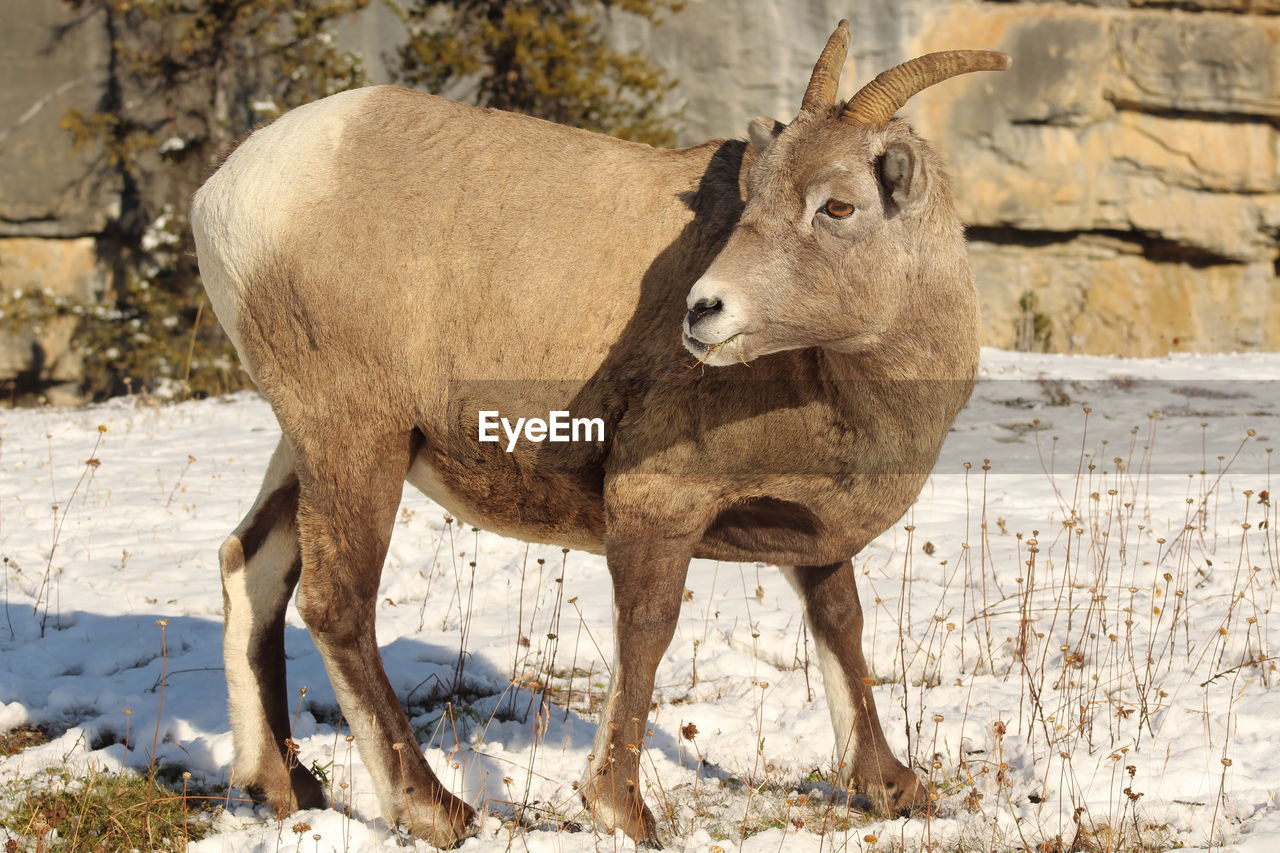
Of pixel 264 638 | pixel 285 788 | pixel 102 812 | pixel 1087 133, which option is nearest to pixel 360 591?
pixel 264 638

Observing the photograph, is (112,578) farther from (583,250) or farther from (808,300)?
(808,300)

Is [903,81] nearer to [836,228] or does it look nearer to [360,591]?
[836,228]

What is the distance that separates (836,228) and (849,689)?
1.71 m

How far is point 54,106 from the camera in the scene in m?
17.5

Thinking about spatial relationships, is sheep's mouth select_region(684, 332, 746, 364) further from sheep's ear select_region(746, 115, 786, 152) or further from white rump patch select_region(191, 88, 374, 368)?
white rump patch select_region(191, 88, 374, 368)

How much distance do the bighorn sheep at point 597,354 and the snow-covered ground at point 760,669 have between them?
34 centimetres

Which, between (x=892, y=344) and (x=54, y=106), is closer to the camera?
(x=892, y=344)

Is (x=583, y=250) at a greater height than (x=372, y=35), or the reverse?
(x=372, y=35)

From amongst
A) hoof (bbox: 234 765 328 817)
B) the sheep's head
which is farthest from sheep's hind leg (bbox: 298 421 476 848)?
the sheep's head

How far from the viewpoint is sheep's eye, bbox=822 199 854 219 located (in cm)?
350

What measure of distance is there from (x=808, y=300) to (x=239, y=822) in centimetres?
257

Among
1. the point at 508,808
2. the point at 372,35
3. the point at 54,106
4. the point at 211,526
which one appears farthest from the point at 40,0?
the point at 508,808

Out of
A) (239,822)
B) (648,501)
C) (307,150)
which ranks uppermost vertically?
(307,150)

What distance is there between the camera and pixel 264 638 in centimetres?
446
